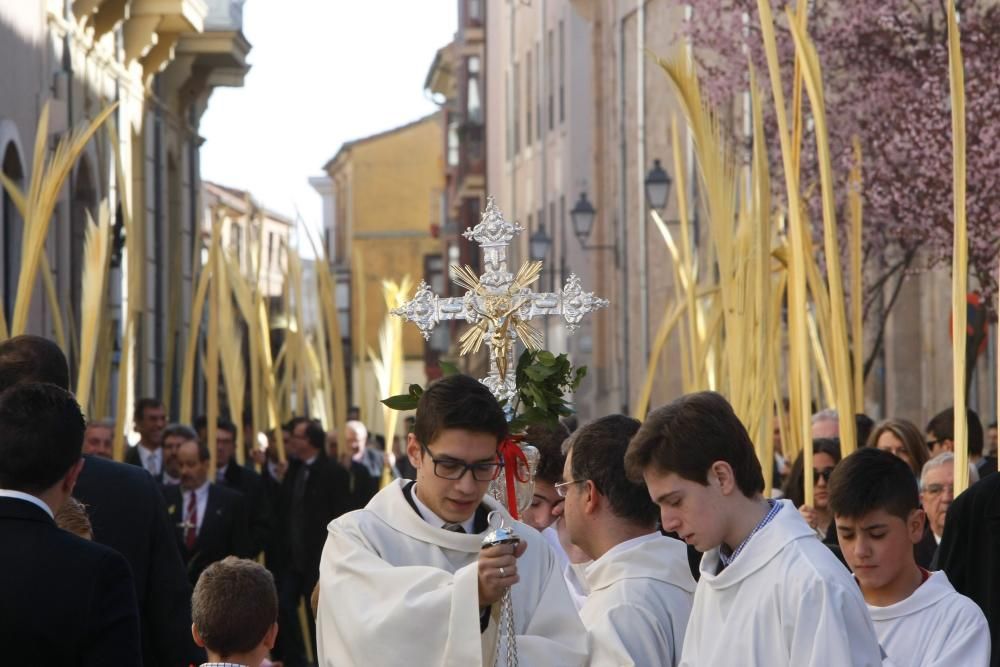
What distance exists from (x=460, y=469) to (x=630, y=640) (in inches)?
26.7

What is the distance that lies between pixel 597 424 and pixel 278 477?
43.1 ft

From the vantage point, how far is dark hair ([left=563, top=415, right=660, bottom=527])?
6.07 m

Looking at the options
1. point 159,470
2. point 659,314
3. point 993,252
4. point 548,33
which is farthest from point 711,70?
point 548,33

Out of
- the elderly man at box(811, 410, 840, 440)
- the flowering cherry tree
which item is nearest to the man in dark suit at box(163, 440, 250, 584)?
the elderly man at box(811, 410, 840, 440)

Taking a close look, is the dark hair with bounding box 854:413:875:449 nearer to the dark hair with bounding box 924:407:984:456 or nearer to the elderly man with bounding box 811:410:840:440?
the elderly man with bounding box 811:410:840:440

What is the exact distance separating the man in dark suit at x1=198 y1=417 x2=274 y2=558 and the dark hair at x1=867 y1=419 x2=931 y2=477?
5382 millimetres

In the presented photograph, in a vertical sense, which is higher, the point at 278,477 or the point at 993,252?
the point at 993,252

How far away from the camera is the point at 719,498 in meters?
5.13

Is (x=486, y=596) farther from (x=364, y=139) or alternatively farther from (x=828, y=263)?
(x=364, y=139)

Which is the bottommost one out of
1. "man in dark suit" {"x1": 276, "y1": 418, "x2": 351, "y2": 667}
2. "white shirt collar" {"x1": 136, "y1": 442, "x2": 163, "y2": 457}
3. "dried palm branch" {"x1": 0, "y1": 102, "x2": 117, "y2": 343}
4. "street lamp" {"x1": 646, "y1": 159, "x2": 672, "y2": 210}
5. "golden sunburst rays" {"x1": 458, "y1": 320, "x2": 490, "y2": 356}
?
"man in dark suit" {"x1": 276, "y1": 418, "x2": 351, "y2": 667}

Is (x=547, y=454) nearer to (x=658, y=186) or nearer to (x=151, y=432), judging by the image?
(x=151, y=432)

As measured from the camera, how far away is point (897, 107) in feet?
65.6

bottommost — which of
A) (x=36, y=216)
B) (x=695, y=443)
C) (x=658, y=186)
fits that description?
(x=695, y=443)

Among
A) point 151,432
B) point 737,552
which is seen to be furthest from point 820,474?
point 151,432
